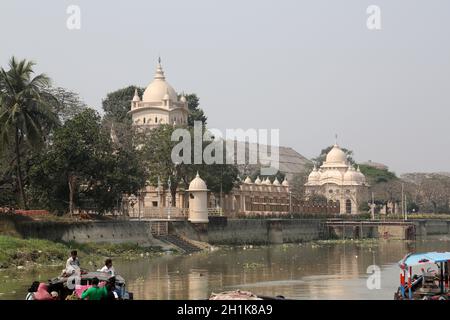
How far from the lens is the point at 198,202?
64.9m

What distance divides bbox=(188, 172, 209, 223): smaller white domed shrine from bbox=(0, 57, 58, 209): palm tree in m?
16.2

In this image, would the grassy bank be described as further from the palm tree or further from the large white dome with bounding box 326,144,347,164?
the large white dome with bounding box 326,144,347,164

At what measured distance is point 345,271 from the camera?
42.0 meters

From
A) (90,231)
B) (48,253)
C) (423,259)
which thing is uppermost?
(90,231)

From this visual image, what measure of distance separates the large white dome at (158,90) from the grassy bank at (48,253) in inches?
1565

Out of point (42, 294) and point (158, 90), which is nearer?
point (42, 294)

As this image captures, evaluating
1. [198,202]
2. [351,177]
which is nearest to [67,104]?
[198,202]

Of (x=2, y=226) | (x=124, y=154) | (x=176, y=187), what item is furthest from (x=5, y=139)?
Result: (x=176, y=187)

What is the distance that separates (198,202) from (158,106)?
2700cm

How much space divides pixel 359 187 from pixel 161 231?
198 feet

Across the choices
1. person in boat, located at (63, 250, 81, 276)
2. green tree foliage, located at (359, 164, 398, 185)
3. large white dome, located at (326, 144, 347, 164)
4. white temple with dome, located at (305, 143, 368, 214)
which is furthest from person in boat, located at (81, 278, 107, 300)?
green tree foliage, located at (359, 164, 398, 185)

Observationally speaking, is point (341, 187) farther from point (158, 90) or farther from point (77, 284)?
point (77, 284)
